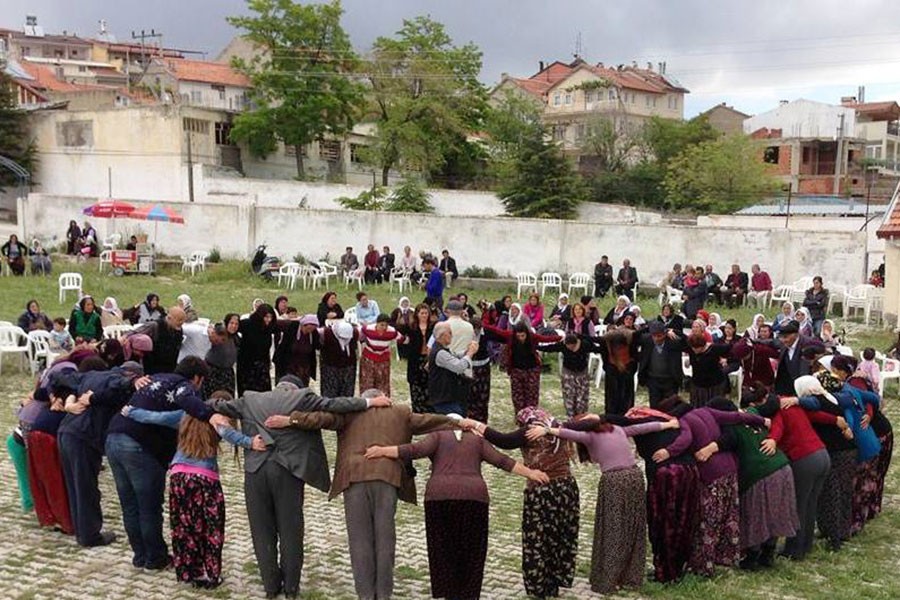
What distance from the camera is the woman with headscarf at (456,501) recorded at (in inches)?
254

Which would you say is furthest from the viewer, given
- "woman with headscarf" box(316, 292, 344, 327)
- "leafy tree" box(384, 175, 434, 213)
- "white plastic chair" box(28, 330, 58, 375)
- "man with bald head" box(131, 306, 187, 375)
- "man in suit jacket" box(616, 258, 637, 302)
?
"leafy tree" box(384, 175, 434, 213)

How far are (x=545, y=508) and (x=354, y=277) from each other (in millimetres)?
19398

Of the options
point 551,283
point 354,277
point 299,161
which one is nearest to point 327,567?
point 551,283

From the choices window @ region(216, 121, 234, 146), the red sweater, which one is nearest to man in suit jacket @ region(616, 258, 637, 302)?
the red sweater

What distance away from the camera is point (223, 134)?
45.2 m

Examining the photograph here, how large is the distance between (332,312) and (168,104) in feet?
106

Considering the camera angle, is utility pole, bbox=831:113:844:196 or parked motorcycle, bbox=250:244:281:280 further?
utility pole, bbox=831:113:844:196

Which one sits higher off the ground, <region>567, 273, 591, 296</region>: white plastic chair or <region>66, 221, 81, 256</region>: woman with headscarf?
<region>66, 221, 81, 256</region>: woman with headscarf

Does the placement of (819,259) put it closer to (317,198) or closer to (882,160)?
(317,198)

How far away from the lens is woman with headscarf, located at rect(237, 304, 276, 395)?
11508mm

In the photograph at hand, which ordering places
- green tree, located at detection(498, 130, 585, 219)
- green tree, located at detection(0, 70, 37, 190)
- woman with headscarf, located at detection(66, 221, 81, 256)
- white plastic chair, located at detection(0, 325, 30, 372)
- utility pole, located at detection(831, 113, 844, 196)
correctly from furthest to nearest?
utility pole, located at detection(831, 113, 844, 196) → green tree, located at detection(0, 70, 37, 190) → green tree, located at detection(498, 130, 585, 219) → woman with headscarf, located at detection(66, 221, 81, 256) → white plastic chair, located at detection(0, 325, 30, 372)

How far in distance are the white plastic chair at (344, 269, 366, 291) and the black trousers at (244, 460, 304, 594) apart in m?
18.9

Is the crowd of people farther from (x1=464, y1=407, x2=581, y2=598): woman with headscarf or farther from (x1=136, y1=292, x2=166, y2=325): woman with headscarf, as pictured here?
(x1=136, y1=292, x2=166, y2=325): woman with headscarf

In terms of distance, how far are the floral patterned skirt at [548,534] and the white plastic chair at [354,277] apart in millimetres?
19018
